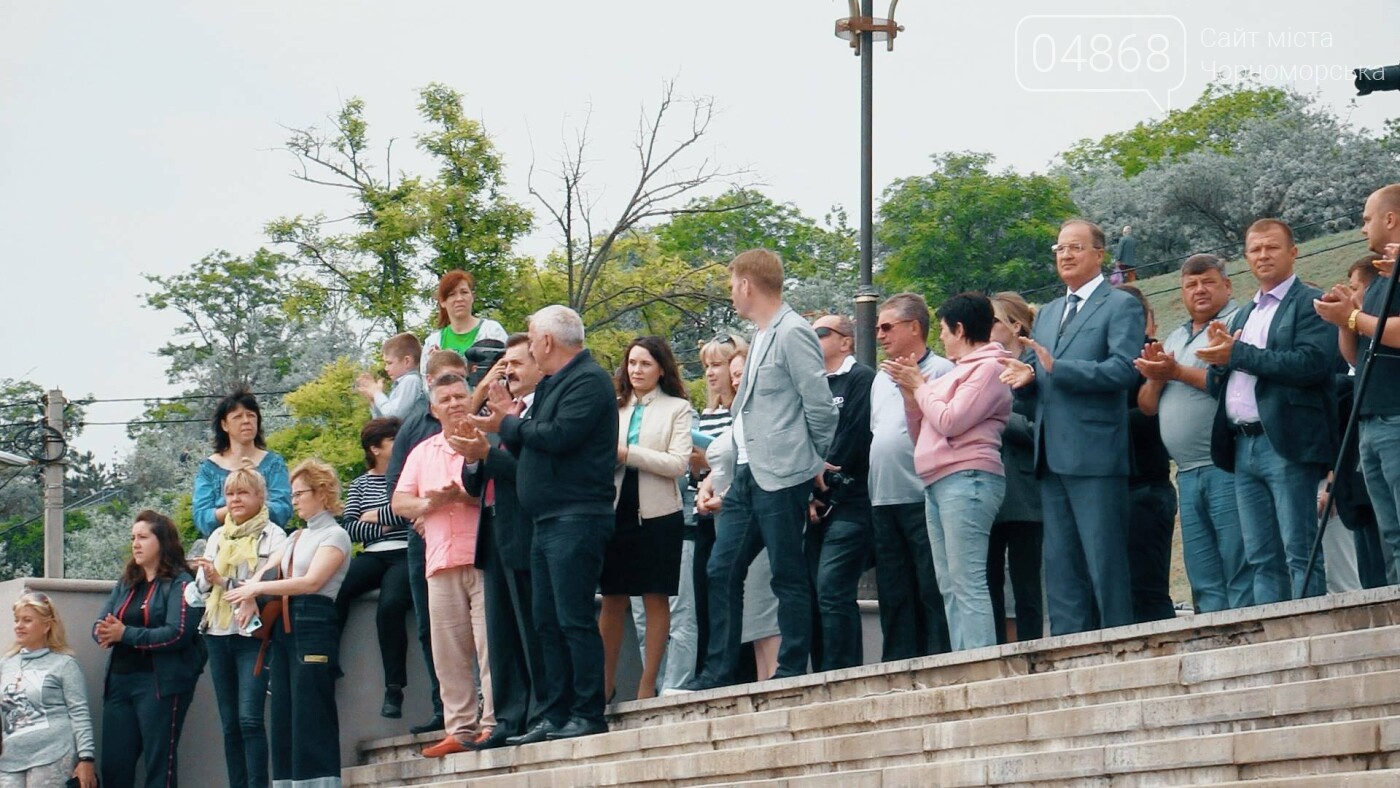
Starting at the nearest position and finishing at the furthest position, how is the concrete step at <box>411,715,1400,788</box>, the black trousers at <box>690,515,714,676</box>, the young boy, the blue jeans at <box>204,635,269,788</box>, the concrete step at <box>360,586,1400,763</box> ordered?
the concrete step at <box>411,715,1400,788</box>
the concrete step at <box>360,586,1400,763</box>
the black trousers at <box>690,515,714,676</box>
the blue jeans at <box>204,635,269,788</box>
the young boy

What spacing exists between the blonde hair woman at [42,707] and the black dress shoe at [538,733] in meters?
3.13

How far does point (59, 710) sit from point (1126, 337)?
6.59 m

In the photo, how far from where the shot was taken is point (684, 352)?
42938mm

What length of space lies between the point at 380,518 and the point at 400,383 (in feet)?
4.80

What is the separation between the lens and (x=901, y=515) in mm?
9406

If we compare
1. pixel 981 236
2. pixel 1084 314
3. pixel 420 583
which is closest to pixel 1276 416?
pixel 1084 314

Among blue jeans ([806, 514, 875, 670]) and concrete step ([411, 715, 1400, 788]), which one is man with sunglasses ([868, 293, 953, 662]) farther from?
concrete step ([411, 715, 1400, 788])

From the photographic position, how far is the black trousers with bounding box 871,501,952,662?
9398 mm

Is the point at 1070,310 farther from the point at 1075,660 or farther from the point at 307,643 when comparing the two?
the point at 307,643

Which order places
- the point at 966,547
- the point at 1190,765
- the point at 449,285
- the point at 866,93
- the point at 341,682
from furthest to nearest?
the point at 866,93, the point at 449,285, the point at 341,682, the point at 966,547, the point at 1190,765

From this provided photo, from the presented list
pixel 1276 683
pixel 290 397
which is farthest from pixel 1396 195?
pixel 290 397

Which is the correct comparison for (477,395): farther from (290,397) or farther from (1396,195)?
(290,397)

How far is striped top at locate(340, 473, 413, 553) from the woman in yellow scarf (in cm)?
46

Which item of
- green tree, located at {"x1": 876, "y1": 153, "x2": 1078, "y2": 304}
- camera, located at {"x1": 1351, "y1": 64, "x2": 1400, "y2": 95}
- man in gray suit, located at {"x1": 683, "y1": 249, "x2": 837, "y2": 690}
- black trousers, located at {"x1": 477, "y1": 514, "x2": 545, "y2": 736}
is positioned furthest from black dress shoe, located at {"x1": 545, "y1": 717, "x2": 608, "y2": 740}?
green tree, located at {"x1": 876, "y1": 153, "x2": 1078, "y2": 304}
